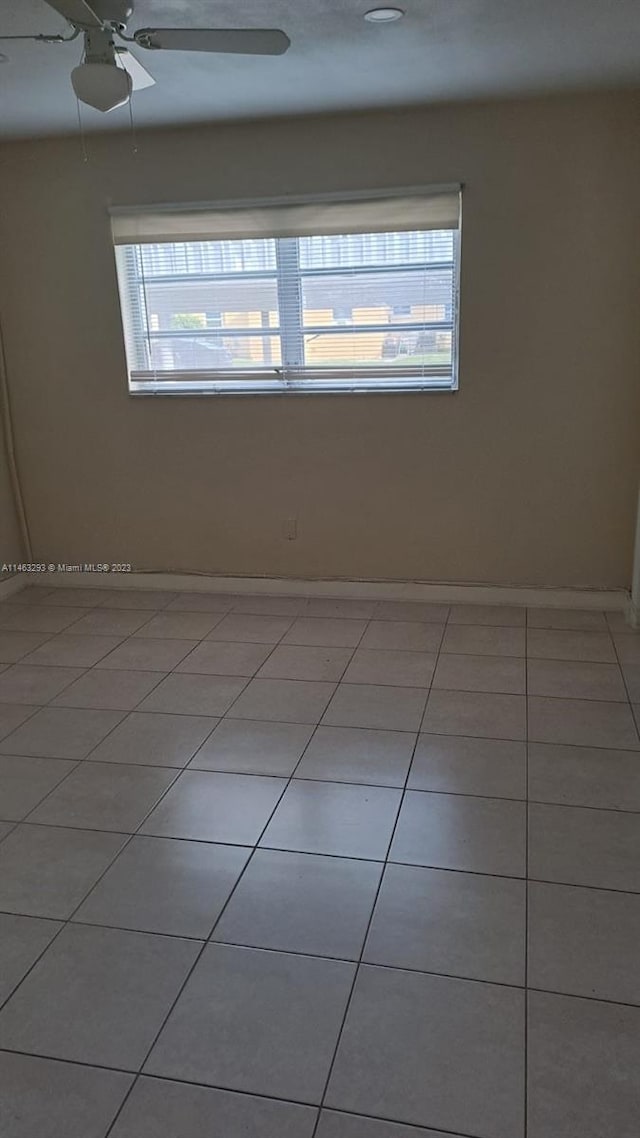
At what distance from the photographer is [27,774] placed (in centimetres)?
260

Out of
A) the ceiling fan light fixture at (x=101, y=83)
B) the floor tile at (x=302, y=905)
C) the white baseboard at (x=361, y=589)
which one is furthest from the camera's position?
the white baseboard at (x=361, y=589)

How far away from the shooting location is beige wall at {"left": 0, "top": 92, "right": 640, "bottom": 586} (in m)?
3.59

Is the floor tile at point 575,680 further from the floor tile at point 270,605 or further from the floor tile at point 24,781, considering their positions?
the floor tile at point 24,781

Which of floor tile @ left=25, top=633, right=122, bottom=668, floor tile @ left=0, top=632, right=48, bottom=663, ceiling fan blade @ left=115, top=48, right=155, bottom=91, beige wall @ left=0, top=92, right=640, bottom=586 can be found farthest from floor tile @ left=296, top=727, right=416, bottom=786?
ceiling fan blade @ left=115, top=48, right=155, bottom=91

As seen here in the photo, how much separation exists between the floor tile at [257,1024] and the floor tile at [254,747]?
2.64ft

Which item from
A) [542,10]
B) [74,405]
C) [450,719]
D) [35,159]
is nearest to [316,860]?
[450,719]

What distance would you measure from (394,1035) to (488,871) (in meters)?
0.57

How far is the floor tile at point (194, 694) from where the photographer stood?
9.98 feet

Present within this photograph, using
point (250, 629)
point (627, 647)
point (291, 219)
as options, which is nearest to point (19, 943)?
point (250, 629)

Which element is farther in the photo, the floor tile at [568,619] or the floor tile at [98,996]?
the floor tile at [568,619]

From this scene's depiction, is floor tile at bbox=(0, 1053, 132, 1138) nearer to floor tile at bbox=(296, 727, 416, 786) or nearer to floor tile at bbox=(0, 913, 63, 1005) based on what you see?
floor tile at bbox=(0, 913, 63, 1005)

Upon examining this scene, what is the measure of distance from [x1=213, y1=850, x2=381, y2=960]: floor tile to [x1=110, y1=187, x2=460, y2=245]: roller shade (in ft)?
9.39

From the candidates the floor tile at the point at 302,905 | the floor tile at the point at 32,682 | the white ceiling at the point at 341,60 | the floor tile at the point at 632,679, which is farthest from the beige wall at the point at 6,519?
the floor tile at the point at 632,679

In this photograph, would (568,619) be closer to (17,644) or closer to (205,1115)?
(17,644)
